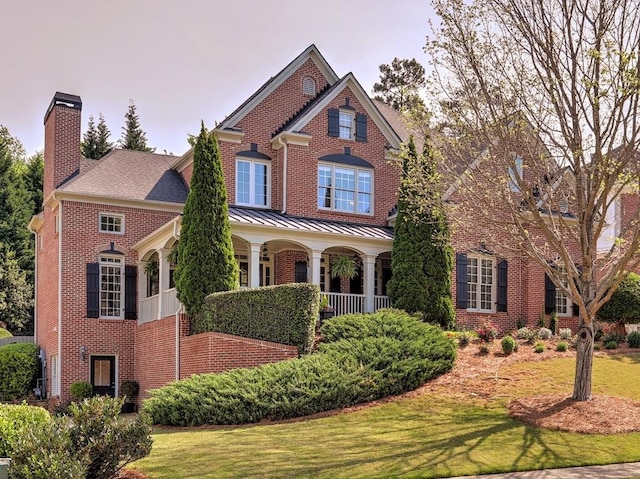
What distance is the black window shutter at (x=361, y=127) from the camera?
1093 inches

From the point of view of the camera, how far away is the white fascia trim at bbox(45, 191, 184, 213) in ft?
84.0

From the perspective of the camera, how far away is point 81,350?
83.4 ft

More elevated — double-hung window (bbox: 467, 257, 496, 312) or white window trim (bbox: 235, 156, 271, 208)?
white window trim (bbox: 235, 156, 271, 208)

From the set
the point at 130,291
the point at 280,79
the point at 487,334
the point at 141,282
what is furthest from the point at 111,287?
the point at 487,334

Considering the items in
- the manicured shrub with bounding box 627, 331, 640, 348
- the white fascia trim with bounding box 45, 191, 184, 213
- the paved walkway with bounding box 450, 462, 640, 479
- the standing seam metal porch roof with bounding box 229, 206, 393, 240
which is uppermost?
the white fascia trim with bounding box 45, 191, 184, 213

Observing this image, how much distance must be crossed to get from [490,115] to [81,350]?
15.3 meters

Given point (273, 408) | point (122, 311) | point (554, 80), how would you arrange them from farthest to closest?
point (122, 311) < point (273, 408) < point (554, 80)

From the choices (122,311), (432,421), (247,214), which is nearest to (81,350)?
(122,311)

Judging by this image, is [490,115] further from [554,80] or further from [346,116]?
[346,116]

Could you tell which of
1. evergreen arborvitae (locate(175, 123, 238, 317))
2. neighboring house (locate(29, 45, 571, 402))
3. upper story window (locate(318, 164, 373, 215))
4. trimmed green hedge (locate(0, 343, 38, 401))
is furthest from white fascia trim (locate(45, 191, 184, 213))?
trimmed green hedge (locate(0, 343, 38, 401))

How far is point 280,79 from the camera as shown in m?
27.5

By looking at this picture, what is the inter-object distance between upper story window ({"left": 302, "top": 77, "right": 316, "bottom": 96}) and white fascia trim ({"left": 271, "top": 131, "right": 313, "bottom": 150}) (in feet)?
7.23

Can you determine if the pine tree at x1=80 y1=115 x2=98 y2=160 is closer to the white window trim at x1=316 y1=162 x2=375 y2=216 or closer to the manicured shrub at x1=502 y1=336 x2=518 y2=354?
the white window trim at x1=316 y1=162 x2=375 y2=216

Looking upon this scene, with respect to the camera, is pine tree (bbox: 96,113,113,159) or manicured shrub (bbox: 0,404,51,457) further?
pine tree (bbox: 96,113,113,159)
